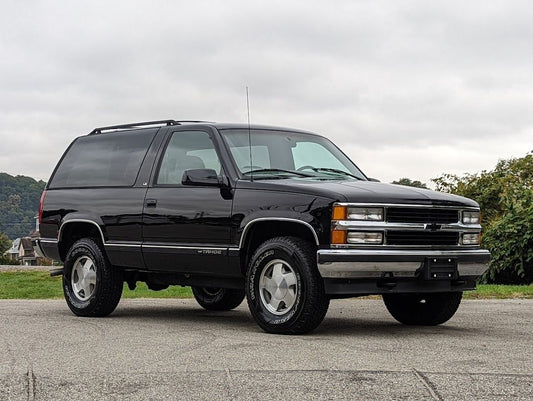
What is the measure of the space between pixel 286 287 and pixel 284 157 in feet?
5.86

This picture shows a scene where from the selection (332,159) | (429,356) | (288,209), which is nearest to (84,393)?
(429,356)

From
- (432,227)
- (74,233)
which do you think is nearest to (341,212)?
(432,227)

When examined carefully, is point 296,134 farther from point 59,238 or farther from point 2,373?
point 2,373

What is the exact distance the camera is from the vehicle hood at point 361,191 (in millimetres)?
8203

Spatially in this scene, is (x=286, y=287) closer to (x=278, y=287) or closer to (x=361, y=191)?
(x=278, y=287)

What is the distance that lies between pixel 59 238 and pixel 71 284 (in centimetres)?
58

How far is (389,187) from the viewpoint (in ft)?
29.0

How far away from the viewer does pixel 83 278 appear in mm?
10797

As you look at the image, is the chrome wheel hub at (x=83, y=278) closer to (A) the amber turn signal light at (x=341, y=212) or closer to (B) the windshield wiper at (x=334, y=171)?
(B) the windshield wiper at (x=334, y=171)

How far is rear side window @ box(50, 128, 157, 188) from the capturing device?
34.4 feet

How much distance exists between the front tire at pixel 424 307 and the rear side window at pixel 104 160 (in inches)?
123

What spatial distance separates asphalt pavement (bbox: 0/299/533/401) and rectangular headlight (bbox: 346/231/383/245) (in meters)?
0.83

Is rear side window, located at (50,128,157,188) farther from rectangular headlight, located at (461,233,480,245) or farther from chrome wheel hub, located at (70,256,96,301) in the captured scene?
rectangular headlight, located at (461,233,480,245)

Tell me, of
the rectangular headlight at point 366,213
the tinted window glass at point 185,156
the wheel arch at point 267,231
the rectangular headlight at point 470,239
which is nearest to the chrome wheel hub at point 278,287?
the wheel arch at point 267,231
